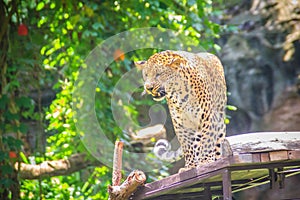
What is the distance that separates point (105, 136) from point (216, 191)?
2613 millimetres

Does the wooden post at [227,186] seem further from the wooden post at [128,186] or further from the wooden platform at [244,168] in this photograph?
the wooden post at [128,186]

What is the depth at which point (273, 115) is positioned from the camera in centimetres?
904

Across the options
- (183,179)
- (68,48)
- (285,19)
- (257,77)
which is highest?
(285,19)

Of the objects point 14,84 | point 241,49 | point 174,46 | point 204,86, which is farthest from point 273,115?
point 204,86

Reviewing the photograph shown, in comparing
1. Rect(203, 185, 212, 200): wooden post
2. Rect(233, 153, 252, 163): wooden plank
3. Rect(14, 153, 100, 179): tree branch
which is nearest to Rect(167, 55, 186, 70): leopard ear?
Rect(233, 153, 252, 163): wooden plank

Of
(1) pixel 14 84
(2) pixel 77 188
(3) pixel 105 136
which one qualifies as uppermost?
(1) pixel 14 84

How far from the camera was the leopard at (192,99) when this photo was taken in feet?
14.7

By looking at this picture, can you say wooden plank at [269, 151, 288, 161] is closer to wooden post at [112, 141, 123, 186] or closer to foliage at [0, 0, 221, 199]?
wooden post at [112, 141, 123, 186]

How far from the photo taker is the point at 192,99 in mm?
4496

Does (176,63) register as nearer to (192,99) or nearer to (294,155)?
(192,99)

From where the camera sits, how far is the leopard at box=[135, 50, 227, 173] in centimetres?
447

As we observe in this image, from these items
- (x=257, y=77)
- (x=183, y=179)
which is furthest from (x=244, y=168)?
(x=257, y=77)

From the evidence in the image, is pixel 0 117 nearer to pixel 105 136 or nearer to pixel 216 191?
pixel 105 136

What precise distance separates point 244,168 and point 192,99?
56cm
